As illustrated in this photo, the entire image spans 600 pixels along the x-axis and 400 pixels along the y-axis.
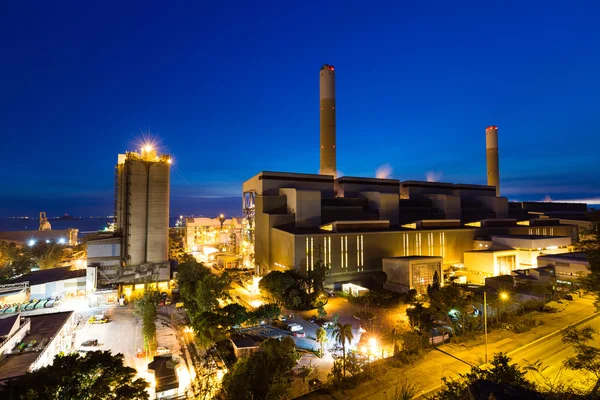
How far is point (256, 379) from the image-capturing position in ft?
43.2

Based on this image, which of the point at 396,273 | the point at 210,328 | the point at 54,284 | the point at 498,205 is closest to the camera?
the point at 210,328

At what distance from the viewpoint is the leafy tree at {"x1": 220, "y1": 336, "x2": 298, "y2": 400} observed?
12.2m

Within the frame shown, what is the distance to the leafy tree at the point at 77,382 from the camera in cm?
875

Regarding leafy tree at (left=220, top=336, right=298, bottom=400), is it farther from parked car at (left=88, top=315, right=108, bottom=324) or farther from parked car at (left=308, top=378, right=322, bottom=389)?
parked car at (left=88, top=315, right=108, bottom=324)

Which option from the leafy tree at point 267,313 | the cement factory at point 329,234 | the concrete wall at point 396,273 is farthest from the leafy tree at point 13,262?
the concrete wall at point 396,273

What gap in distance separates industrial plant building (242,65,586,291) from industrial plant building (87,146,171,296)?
1565 cm

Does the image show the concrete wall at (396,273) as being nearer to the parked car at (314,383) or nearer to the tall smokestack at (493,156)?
the parked car at (314,383)

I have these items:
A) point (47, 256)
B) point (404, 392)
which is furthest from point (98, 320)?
point (47, 256)

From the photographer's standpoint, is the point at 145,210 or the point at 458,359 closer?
the point at 458,359

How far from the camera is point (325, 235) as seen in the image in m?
40.9

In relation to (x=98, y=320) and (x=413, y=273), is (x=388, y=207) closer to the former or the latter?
(x=413, y=273)

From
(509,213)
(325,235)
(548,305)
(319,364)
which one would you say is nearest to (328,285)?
(325,235)

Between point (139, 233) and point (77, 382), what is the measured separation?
115ft

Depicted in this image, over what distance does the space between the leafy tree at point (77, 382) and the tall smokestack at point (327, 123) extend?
55.4 meters
